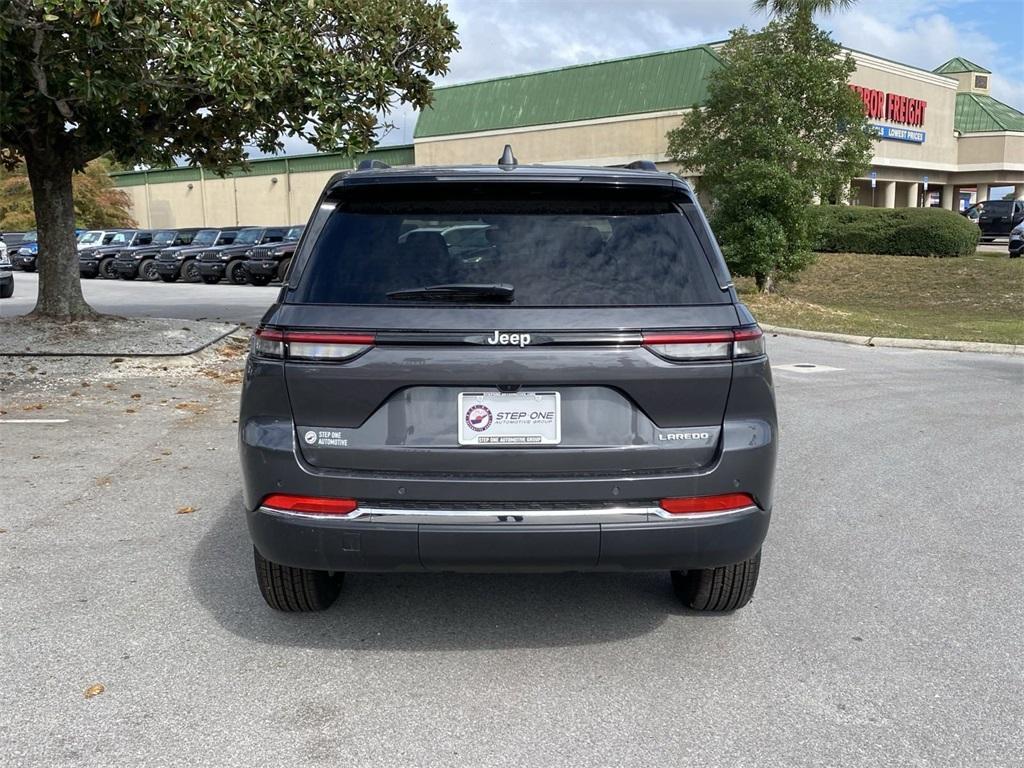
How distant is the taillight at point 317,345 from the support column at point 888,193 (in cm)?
4820

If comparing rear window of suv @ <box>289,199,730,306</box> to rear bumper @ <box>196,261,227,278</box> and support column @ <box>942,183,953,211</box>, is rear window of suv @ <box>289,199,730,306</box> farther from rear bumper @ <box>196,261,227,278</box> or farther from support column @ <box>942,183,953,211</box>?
support column @ <box>942,183,953,211</box>

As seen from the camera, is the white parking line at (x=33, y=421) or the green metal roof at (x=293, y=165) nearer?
the white parking line at (x=33, y=421)

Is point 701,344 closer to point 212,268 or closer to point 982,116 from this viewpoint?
point 212,268

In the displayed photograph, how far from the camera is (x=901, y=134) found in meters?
45.9

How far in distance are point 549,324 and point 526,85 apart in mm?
41626

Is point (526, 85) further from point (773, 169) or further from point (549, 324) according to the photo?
point (549, 324)

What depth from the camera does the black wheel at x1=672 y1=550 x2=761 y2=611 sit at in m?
3.82

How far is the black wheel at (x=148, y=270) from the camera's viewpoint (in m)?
31.7

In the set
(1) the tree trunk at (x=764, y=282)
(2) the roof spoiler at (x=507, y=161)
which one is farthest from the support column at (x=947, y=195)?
(2) the roof spoiler at (x=507, y=161)

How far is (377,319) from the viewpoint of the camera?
321 cm

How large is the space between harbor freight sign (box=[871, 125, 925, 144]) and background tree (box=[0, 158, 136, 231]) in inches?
1550

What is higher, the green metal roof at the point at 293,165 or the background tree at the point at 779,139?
the green metal roof at the point at 293,165

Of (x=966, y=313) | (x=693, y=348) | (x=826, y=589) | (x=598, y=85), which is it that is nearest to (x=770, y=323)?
(x=966, y=313)

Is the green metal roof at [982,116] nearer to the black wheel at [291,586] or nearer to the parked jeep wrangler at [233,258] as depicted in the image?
the parked jeep wrangler at [233,258]
